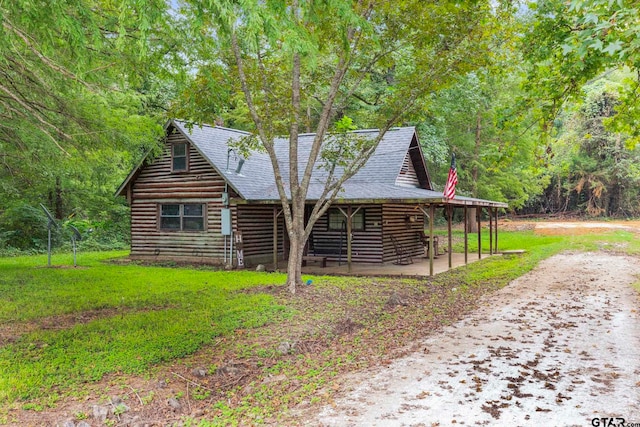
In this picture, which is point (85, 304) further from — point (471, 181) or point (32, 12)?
point (471, 181)

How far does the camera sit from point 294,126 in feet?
32.3

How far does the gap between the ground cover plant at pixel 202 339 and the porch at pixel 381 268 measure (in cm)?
125

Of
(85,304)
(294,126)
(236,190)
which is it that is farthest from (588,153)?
(85,304)

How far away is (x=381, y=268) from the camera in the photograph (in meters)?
15.0

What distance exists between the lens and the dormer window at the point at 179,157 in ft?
55.7

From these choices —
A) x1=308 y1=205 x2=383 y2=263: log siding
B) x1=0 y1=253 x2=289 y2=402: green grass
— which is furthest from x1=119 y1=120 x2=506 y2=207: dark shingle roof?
x1=0 y1=253 x2=289 y2=402: green grass

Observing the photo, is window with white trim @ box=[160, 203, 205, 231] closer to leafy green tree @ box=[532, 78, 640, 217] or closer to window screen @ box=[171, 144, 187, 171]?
window screen @ box=[171, 144, 187, 171]

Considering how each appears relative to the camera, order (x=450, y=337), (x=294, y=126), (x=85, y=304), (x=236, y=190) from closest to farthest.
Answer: (x=450, y=337), (x=85, y=304), (x=294, y=126), (x=236, y=190)

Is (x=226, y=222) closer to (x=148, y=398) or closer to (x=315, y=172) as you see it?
(x=315, y=172)

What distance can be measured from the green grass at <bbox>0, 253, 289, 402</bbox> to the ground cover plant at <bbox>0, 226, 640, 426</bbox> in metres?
0.02

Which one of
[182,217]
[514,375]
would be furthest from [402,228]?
[514,375]

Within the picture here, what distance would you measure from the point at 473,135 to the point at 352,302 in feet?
68.5

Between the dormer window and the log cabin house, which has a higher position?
the dormer window

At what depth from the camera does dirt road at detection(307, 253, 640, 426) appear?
4.38 meters
